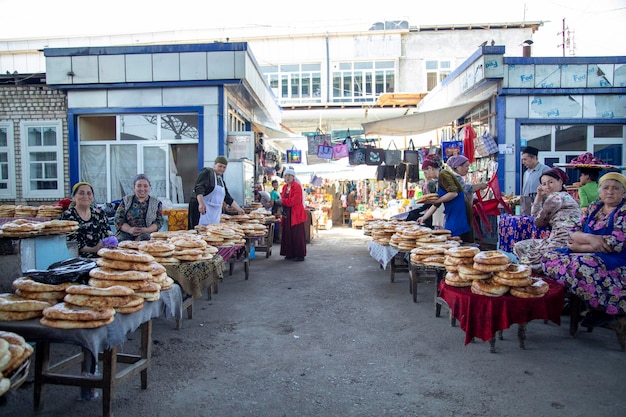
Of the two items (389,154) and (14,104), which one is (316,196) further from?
(14,104)

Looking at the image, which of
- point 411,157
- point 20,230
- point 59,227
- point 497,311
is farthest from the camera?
point 411,157

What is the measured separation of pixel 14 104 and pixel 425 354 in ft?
34.9

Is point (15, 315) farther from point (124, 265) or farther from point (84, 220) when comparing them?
point (84, 220)

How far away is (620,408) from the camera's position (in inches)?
123

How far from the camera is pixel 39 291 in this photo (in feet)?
9.25

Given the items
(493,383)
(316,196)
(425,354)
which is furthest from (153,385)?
(316,196)

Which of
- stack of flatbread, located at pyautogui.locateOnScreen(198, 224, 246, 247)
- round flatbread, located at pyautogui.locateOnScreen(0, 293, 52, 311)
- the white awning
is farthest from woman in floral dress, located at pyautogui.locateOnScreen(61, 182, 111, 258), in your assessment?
the white awning

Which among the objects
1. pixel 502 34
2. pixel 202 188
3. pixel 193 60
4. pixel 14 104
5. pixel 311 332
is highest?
pixel 502 34

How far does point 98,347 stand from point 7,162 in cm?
988

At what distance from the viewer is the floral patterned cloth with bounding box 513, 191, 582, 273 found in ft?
16.6

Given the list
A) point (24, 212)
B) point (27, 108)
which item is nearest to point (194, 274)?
point (24, 212)

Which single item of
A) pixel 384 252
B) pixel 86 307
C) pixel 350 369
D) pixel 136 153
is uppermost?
pixel 136 153

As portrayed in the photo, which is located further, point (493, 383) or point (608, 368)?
point (608, 368)

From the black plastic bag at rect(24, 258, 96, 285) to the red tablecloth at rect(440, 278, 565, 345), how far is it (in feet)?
10.0
